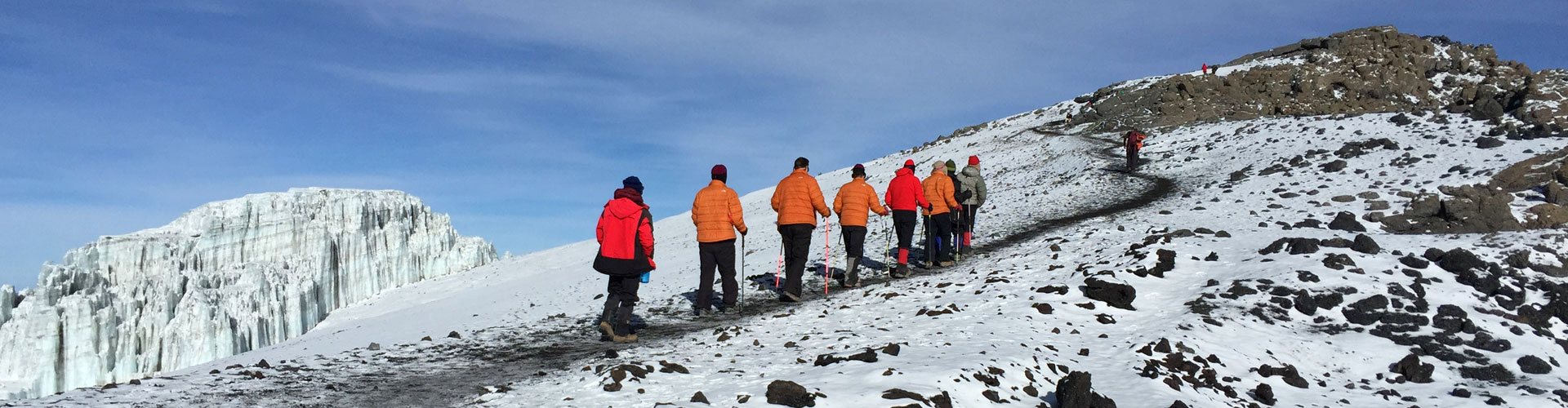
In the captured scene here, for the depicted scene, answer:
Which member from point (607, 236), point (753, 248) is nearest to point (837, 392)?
point (607, 236)

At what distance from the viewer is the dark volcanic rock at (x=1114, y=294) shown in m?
10.8

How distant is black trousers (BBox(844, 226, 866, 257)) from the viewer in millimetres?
13812

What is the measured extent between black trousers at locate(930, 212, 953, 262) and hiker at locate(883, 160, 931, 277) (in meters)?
0.66

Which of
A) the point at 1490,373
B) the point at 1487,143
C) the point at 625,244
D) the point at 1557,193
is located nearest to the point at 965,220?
the point at 625,244

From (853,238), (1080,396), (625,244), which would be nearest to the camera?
(1080,396)

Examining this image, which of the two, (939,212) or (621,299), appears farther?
(939,212)

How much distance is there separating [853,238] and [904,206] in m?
1.42

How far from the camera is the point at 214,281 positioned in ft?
116

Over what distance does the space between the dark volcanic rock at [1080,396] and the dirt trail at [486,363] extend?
4729mm

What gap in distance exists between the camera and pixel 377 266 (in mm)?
38531

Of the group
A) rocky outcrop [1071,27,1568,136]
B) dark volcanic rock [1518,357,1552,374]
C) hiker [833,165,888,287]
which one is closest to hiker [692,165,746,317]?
hiker [833,165,888,287]

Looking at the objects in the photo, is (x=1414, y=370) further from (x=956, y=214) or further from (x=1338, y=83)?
(x=1338, y=83)

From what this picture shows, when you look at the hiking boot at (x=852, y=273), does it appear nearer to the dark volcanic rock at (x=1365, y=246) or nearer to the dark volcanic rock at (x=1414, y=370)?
the dark volcanic rock at (x=1365, y=246)

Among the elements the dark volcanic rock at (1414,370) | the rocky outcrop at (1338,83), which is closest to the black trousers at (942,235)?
the dark volcanic rock at (1414,370)
